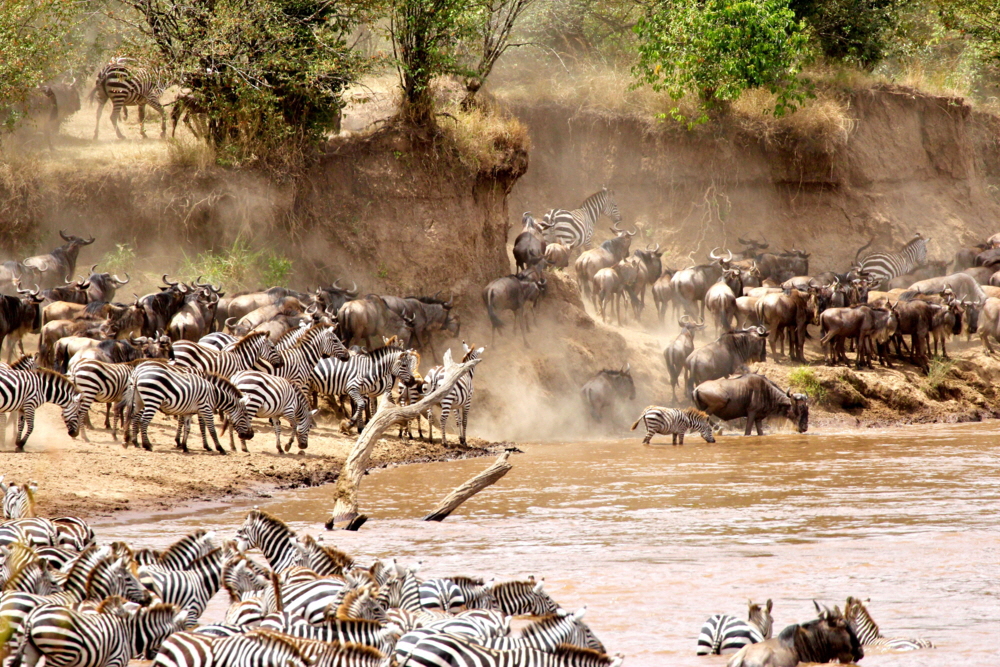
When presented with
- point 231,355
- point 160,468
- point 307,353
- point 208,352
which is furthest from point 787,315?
point 160,468

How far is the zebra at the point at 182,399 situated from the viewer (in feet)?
44.9

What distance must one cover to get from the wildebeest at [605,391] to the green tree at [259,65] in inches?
274

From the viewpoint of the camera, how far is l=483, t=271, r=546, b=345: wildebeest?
69.3 ft

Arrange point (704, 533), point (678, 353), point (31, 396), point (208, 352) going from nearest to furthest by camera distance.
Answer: point (704, 533) → point (31, 396) → point (208, 352) → point (678, 353)

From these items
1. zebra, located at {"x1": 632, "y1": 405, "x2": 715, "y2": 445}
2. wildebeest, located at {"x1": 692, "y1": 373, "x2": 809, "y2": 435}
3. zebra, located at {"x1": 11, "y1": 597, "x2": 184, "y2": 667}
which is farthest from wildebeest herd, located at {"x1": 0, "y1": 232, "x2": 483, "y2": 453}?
zebra, located at {"x1": 11, "y1": 597, "x2": 184, "y2": 667}

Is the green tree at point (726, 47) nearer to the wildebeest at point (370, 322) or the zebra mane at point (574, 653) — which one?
the wildebeest at point (370, 322)

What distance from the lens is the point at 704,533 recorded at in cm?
1075

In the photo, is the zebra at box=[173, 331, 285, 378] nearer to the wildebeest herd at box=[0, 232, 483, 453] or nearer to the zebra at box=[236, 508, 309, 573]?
the wildebeest herd at box=[0, 232, 483, 453]

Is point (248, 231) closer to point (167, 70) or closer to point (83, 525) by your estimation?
point (167, 70)

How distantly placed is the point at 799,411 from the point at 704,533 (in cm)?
914

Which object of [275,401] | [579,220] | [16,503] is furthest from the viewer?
[579,220]

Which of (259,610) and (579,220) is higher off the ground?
(579,220)

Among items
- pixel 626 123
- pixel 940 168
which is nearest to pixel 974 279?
pixel 940 168

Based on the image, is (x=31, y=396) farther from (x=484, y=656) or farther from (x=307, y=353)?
(x=484, y=656)
